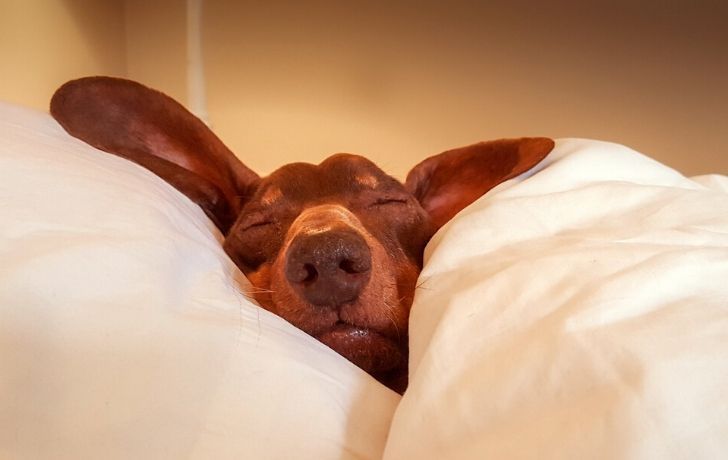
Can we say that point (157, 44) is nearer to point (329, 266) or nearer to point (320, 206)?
point (320, 206)

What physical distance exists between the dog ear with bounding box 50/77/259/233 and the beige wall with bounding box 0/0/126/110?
2.20 feet

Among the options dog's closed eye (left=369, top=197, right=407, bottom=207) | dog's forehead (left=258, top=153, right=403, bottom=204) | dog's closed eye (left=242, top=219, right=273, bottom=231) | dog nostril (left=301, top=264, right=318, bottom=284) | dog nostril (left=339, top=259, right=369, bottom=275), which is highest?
dog nostril (left=339, top=259, right=369, bottom=275)

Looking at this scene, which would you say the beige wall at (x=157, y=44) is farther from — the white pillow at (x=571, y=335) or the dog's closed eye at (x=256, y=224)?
the white pillow at (x=571, y=335)

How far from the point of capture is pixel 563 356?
0.57 metres

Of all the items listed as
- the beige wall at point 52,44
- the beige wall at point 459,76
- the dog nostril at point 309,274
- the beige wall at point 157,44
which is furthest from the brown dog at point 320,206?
the beige wall at point 157,44

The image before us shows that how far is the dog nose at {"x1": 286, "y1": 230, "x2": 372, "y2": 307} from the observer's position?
88 centimetres

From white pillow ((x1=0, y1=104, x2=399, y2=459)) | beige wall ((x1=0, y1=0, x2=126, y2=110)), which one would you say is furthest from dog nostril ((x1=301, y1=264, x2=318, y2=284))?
beige wall ((x1=0, y1=0, x2=126, y2=110))

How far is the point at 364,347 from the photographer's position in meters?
0.94

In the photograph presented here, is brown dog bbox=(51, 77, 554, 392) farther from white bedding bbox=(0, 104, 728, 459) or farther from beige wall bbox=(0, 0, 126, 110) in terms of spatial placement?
beige wall bbox=(0, 0, 126, 110)

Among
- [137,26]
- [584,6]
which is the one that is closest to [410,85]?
[584,6]

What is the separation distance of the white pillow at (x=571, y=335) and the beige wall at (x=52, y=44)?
153 cm

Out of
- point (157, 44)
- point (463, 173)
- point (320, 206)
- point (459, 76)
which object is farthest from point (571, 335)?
point (157, 44)

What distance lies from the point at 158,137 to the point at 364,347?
0.77 metres

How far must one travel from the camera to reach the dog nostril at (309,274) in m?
0.90
